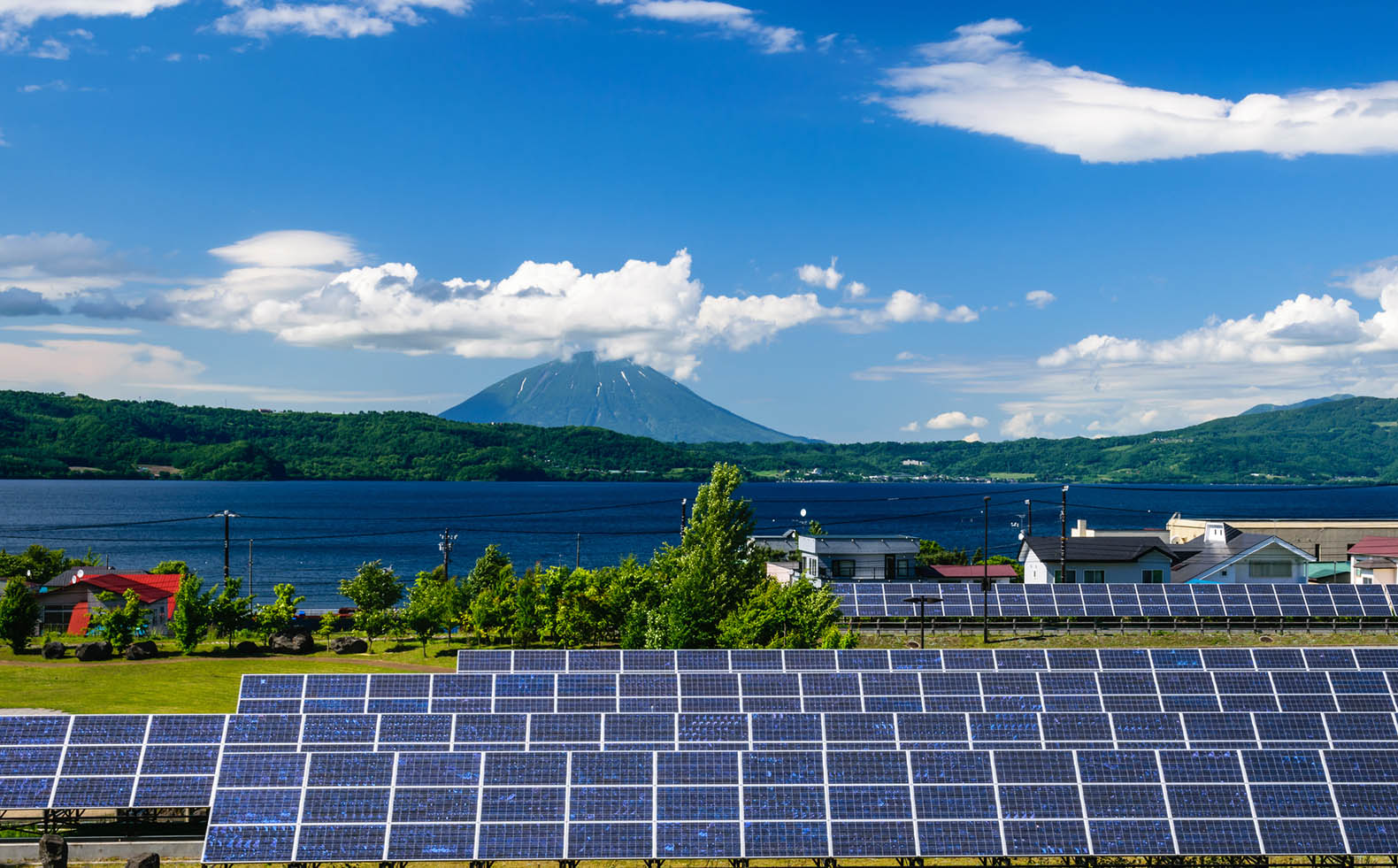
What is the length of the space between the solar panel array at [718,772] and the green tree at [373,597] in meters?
32.2

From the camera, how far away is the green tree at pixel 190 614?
5709cm

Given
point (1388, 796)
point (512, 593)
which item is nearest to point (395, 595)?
point (512, 593)

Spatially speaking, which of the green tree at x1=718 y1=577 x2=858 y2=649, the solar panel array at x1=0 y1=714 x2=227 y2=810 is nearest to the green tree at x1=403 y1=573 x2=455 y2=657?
the green tree at x1=718 y1=577 x2=858 y2=649

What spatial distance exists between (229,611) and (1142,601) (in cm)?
5244

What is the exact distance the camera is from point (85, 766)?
25.1 m

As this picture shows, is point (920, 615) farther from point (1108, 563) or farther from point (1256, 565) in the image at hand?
point (1256, 565)

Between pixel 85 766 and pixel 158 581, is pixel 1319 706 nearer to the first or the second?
pixel 85 766

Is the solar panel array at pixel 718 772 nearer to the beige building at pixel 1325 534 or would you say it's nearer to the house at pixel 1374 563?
the house at pixel 1374 563

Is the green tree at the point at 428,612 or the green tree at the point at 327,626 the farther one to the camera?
the green tree at the point at 327,626

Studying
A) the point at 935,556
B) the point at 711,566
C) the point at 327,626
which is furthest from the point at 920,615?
the point at 935,556

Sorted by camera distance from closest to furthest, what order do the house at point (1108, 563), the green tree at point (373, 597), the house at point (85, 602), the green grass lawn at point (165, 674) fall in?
1. the green grass lawn at point (165, 674)
2. the green tree at point (373, 597)
3. the house at point (85, 602)
4. the house at point (1108, 563)

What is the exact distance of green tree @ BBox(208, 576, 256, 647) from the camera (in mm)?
59125

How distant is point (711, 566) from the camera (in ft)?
172

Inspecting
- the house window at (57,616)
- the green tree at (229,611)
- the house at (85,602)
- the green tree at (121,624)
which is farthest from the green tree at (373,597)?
the house window at (57,616)
